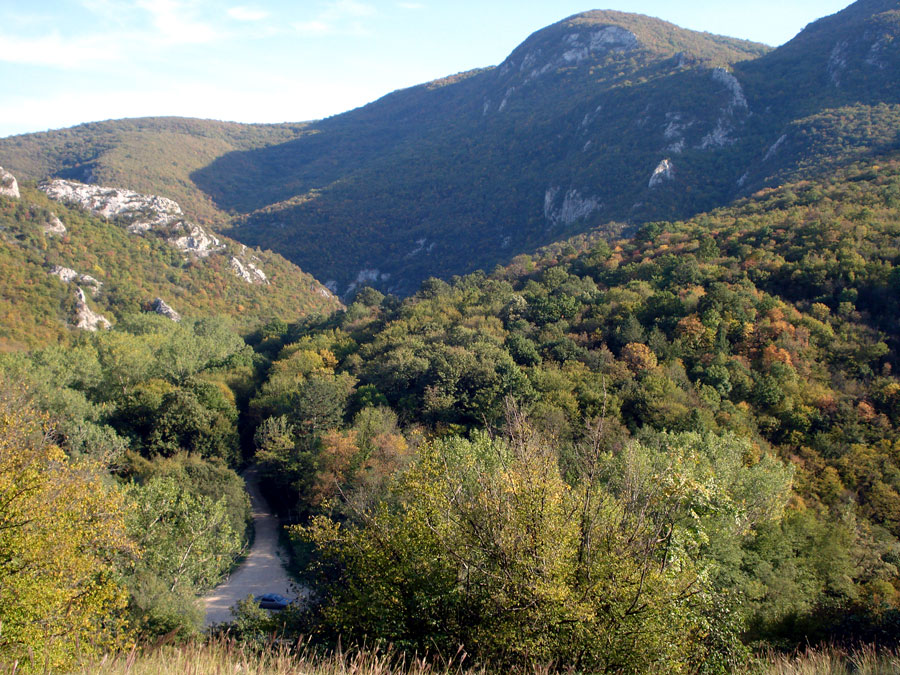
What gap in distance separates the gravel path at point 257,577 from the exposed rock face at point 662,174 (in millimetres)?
89085

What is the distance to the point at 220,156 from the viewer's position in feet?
639

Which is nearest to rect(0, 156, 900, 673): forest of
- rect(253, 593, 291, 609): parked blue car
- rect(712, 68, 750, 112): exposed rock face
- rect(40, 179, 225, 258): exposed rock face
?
rect(253, 593, 291, 609): parked blue car

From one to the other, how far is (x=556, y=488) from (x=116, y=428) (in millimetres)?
35447

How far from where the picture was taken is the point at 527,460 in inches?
290

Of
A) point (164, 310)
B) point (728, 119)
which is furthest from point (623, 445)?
point (728, 119)

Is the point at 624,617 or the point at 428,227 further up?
the point at 428,227

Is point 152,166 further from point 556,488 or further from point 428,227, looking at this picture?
point 556,488

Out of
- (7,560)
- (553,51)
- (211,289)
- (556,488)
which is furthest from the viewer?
(553,51)

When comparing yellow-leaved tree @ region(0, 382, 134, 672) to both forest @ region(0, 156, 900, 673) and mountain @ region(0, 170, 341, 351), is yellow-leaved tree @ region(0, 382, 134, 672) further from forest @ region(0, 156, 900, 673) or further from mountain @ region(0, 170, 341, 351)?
mountain @ region(0, 170, 341, 351)

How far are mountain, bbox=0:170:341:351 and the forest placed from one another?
6.73 meters

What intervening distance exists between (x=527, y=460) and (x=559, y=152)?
5434 inches

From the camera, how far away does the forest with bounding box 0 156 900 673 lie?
720 centimetres

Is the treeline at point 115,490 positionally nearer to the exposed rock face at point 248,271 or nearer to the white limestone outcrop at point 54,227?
the white limestone outcrop at point 54,227

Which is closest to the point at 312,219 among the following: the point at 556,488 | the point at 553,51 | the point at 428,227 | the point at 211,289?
the point at 428,227
